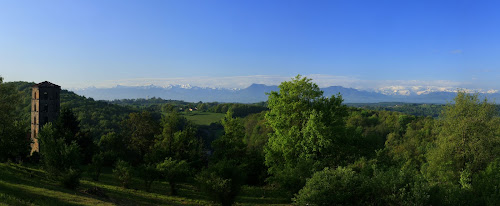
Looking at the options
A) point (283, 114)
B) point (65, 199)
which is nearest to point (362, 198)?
point (283, 114)

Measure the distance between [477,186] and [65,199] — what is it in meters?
32.7

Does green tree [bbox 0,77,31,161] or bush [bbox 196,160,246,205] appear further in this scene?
green tree [bbox 0,77,31,161]

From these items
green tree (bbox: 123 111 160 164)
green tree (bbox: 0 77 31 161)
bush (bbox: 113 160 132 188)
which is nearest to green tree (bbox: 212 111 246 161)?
bush (bbox: 113 160 132 188)

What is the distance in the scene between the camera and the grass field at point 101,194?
19500mm

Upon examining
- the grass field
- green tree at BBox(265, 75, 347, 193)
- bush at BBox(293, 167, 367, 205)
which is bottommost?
the grass field

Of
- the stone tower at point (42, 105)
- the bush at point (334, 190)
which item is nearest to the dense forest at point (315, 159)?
the bush at point (334, 190)

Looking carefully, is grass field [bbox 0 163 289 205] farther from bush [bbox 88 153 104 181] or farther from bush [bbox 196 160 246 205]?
bush [bbox 196 160 246 205]

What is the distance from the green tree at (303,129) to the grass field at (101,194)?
175 inches

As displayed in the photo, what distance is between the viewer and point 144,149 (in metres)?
48.0

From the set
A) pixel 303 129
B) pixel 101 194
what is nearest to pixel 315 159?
pixel 303 129

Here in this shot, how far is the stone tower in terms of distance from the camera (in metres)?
54.2

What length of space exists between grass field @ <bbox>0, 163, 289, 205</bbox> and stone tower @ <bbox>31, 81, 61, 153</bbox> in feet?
87.3

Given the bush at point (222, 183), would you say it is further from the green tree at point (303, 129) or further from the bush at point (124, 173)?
the bush at point (124, 173)

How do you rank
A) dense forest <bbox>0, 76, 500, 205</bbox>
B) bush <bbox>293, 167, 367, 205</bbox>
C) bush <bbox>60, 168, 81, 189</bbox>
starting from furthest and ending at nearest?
1. bush <bbox>60, 168, 81, 189</bbox>
2. dense forest <bbox>0, 76, 500, 205</bbox>
3. bush <bbox>293, 167, 367, 205</bbox>
